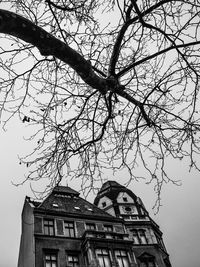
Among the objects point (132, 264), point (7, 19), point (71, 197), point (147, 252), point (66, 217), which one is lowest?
point (7, 19)

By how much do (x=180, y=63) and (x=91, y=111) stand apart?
2379 millimetres

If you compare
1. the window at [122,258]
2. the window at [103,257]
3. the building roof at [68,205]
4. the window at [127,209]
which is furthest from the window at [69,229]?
the window at [127,209]

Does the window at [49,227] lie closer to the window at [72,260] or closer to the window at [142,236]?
the window at [72,260]

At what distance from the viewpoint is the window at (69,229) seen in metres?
22.3

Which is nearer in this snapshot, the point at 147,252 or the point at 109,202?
the point at 147,252

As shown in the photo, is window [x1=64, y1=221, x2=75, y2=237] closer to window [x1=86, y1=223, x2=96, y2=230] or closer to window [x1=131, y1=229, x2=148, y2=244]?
window [x1=86, y1=223, x2=96, y2=230]

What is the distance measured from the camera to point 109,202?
30344mm

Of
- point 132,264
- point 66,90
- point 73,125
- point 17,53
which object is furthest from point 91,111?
point 132,264

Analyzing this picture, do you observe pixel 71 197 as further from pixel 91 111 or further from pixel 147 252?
pixel 91 111

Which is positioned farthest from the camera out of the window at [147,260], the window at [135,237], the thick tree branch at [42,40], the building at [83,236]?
the window at [135,237]

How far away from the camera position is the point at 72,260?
2050 centimetres

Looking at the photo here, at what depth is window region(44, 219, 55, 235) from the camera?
21.5 m

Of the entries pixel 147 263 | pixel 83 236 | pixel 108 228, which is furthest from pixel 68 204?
pixel 147 263

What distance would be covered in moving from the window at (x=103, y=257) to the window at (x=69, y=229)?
277 cm
